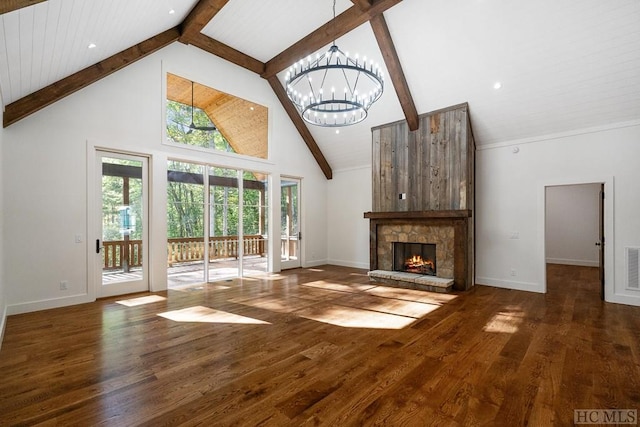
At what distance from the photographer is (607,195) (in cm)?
503

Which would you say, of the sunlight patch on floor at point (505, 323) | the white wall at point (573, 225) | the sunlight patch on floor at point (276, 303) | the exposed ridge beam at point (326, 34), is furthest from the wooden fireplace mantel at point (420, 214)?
the white wall at point (573, 225)

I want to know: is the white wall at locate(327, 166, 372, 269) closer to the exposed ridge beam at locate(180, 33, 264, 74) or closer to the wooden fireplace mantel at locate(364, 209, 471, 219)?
the wooden fireplace mantel at locate(364, 209, 471, 219)

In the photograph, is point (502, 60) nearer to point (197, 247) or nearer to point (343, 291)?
point (343, 291)

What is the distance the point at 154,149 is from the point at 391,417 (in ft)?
18.5

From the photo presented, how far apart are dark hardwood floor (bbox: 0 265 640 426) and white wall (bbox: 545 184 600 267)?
5.19m

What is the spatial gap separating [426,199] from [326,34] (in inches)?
150

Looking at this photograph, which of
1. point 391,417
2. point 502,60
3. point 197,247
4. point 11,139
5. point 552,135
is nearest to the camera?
point 391,417

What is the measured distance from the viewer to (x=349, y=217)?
8695mm

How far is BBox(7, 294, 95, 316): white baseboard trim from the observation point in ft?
13.9

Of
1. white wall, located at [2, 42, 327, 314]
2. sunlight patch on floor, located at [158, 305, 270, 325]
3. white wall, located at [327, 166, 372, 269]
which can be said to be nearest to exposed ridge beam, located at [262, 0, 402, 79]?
white wall, located at [2, 42, 327, 314]

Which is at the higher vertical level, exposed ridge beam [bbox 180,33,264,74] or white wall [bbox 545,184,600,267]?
exposed ridge beam [bbox 180,33,264,74]

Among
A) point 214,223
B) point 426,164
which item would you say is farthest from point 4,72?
point 426,164

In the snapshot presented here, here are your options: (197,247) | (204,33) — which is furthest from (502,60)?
(197,247)

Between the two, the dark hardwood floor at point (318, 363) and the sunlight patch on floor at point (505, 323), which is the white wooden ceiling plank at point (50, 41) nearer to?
the dark hardwood floor at point (318, 363)
